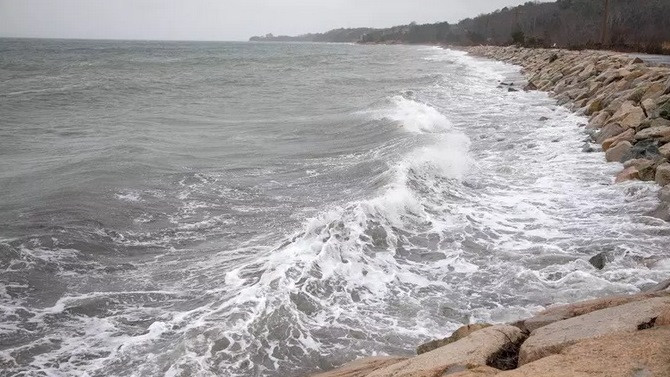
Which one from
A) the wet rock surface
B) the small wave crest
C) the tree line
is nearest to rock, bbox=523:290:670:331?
the wet rock surface

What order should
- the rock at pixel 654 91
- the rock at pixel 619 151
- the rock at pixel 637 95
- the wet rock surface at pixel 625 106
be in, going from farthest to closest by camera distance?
1. the rock at pixel 637 95
2. the rock at pixel 654 91
3. the rock at pixel 619 151
4. the wet rock surface at pixel 625 106

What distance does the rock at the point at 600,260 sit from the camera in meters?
6.11

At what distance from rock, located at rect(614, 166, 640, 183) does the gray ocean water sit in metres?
0.31

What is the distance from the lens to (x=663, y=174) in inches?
323

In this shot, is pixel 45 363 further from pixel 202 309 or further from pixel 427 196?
pixel 427 196

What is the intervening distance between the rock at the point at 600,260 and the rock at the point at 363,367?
339cm

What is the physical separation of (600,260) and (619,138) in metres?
6.05

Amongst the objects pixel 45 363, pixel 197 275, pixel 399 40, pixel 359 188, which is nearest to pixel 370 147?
pixel 359 188

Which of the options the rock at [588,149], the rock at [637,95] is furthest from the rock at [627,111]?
the rock at [588,149]

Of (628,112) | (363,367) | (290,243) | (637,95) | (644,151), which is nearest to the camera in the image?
(363,367)

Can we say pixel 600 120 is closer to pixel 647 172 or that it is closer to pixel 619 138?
pixel 619 138

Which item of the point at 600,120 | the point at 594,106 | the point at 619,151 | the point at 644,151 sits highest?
the point at 594,106

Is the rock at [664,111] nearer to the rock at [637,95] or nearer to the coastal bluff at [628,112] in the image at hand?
the coastal bluff at [628,112]

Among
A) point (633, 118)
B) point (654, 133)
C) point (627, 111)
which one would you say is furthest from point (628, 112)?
point (654, 133)
